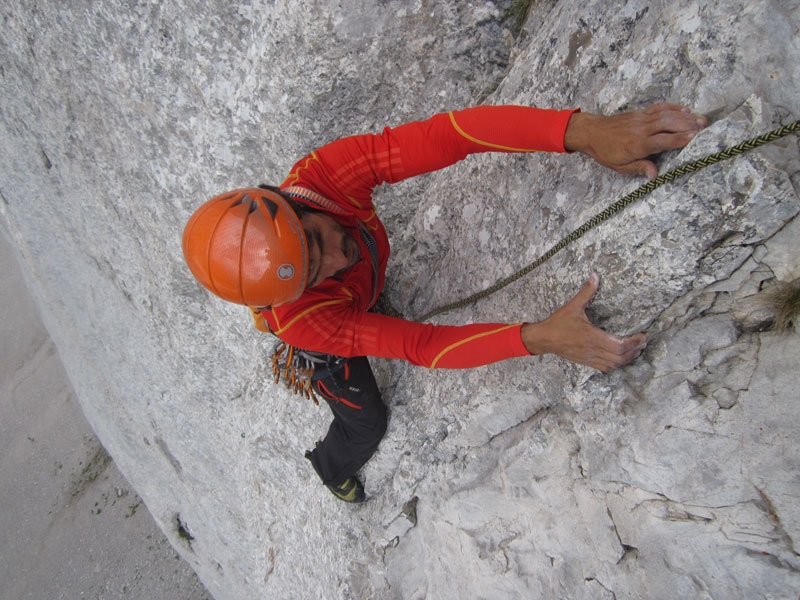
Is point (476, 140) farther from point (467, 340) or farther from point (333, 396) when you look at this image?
point (333, 396)

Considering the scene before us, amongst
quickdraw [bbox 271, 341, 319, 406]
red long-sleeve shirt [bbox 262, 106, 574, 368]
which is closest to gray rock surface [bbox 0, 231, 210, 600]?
quickdraw [bbox 271, 341, 319, 406]

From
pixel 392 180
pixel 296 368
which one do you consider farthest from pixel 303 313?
pixel 296 368

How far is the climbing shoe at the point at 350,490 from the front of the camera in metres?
3.41

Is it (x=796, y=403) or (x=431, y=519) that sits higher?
(x=796, y=403)

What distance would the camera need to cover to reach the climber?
1.96 meters

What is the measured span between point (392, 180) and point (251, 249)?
2.36 ft

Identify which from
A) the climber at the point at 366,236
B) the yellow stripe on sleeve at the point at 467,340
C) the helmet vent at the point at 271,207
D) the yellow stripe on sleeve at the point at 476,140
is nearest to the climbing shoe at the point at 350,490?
the climber at the point at 366,236

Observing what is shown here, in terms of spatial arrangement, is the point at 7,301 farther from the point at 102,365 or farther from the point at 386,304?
the point at 386,304

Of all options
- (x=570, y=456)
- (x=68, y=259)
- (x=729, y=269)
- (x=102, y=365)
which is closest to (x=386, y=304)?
(x=570, y=456)

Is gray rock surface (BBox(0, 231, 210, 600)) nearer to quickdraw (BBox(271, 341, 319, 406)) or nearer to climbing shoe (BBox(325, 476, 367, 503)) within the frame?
climbing shoe (BBox(325, 476, 367, 503))

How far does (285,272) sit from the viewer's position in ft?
7.24

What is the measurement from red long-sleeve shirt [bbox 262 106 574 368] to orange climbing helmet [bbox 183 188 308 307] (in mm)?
215

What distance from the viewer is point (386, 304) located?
336cm

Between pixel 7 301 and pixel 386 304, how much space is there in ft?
37.1
